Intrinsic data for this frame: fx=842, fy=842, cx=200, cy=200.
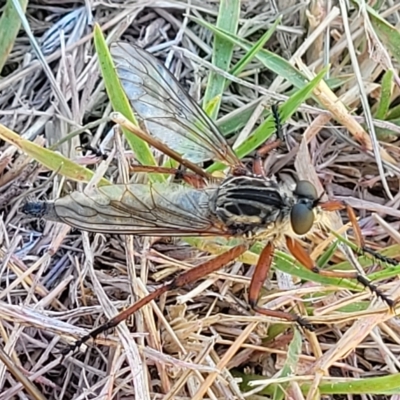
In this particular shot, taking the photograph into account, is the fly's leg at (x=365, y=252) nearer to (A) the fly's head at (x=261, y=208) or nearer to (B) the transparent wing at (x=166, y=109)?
(A) the fly's head at (x=261, y=208)

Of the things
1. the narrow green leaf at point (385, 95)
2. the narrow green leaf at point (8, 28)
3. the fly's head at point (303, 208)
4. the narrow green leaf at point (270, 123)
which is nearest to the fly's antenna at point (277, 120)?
the narrow green leaf at point (270, 123)

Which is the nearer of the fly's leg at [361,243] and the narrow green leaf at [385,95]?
the fly's leg at [361,243]

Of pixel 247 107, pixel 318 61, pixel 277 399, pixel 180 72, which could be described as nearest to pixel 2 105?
pixel 180 72

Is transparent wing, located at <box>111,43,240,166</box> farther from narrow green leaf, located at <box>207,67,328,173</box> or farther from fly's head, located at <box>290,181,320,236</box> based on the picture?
fly's head, located at <box>290,181,320,236</box>

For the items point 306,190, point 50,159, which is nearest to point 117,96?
point 50,159

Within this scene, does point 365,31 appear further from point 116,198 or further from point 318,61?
point 116,198

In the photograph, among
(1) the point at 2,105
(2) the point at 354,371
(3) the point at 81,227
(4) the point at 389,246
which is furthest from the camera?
(1) the point at 2,105
